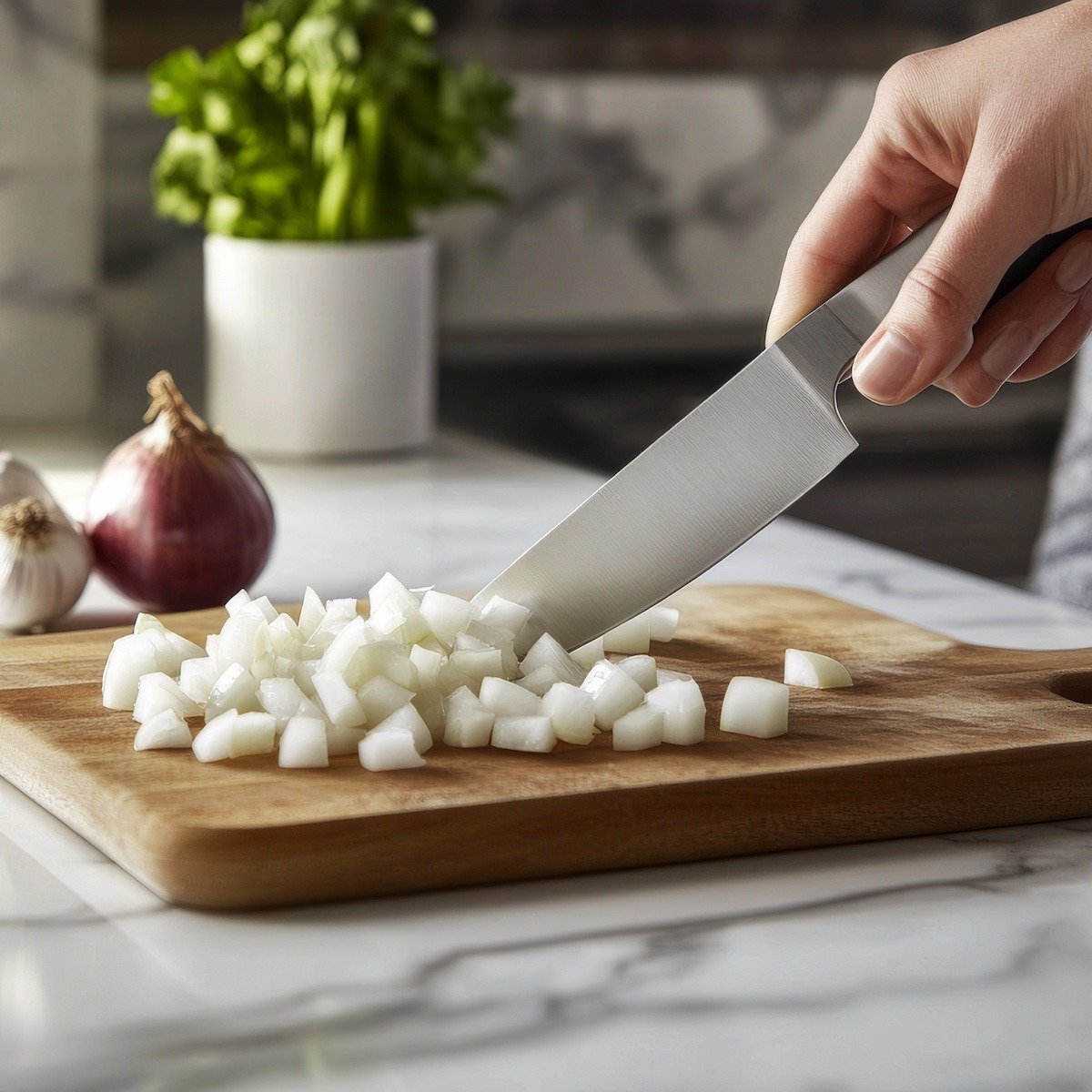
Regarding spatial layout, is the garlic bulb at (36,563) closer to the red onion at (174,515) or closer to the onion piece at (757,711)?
the red onion at (174,515)

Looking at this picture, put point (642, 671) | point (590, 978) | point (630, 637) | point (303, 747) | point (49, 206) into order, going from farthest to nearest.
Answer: point (49, 206), point (630, 637), point (642, 671), point (303, 747), point (590, 978)

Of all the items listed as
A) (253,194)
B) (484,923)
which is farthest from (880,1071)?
(253,194)

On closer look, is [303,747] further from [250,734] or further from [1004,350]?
[1004,350]

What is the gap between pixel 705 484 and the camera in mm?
935

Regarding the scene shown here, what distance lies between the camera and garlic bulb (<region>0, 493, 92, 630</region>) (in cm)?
106

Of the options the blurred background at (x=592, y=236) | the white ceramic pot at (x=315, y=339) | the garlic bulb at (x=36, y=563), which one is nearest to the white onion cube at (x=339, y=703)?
the garlic bulb at (x=36, y=563)

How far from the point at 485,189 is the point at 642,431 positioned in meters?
0.37

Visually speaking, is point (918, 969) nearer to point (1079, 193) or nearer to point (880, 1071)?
point (880, 1071)

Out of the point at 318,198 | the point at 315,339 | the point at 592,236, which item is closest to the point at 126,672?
the point at 315,339

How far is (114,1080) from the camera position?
0.57 meters

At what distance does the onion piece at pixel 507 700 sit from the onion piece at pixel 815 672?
0.19 meters

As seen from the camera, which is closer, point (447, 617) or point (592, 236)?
point (447, 617)

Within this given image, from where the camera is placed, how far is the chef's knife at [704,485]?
0.93 metres

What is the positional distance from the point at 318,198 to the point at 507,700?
1.07m
